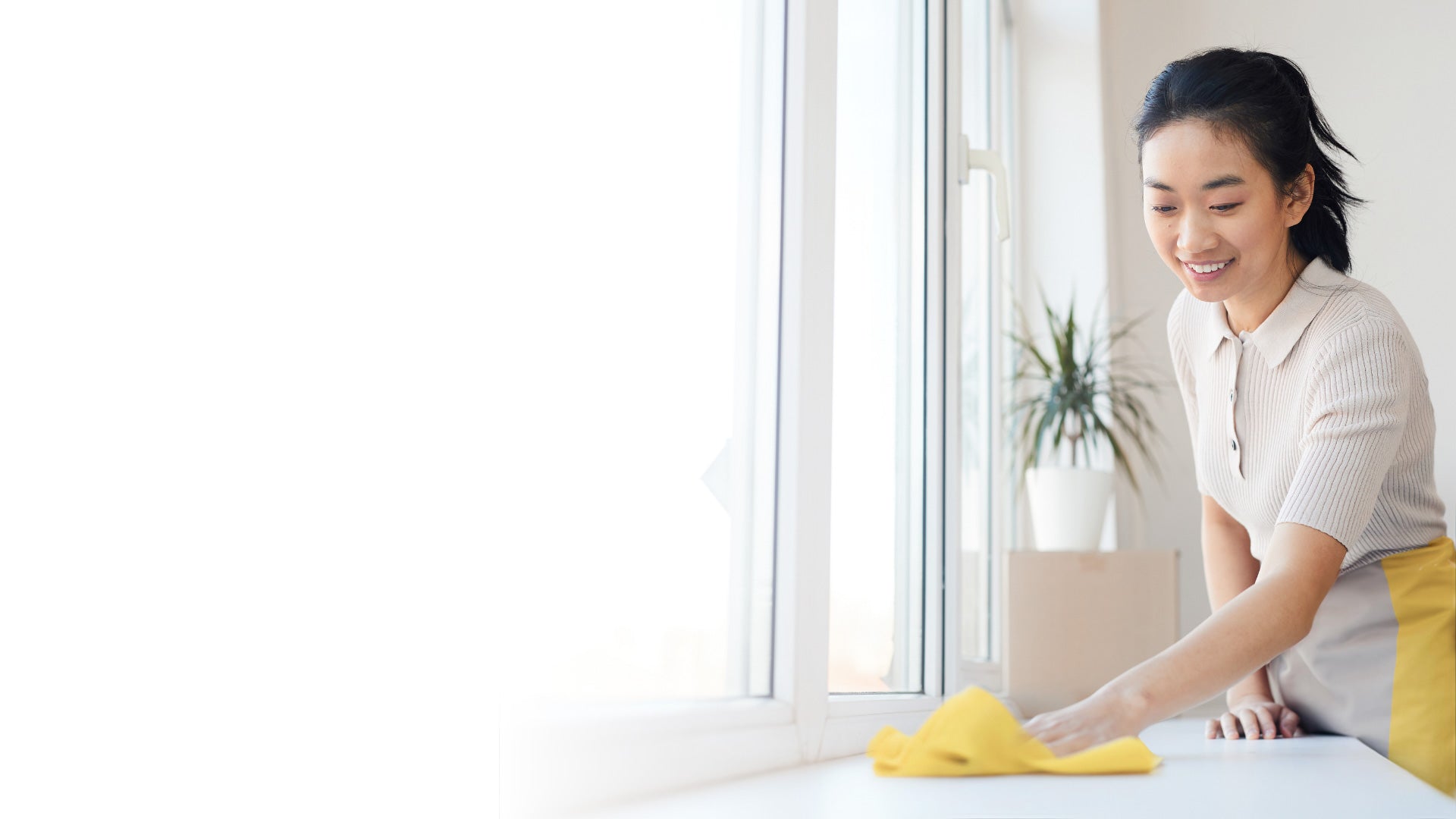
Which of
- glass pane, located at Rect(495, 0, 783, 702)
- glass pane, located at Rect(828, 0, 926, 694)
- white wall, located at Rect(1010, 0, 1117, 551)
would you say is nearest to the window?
glass pane, located at Rect(828, 0, 926, 694)

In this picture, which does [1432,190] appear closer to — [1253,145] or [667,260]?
[1253,145]

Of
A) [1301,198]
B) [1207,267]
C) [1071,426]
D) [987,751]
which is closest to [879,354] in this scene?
[1207,267]

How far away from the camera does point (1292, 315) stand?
1.27 m

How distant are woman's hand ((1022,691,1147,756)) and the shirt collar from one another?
58cm

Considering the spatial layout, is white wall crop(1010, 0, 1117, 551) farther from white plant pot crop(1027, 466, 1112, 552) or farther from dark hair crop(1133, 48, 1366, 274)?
dark hair crop(1133, 48, 1366, 274)

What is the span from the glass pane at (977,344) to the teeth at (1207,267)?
4.43 ft

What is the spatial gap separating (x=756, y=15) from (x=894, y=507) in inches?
29.9

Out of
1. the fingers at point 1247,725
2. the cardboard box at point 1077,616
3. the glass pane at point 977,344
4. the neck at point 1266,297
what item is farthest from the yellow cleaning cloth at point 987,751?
the glass pane at point 977,344

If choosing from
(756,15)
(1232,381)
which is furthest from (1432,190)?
(756,15)

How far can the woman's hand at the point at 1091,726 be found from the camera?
2.93ft

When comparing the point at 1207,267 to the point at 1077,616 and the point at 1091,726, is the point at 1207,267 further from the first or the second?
the point at 1077,616

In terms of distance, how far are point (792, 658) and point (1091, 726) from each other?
0.28 metres

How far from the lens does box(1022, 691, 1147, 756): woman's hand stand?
0.89m

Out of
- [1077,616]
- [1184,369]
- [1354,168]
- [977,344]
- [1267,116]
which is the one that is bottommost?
[1077,616]
